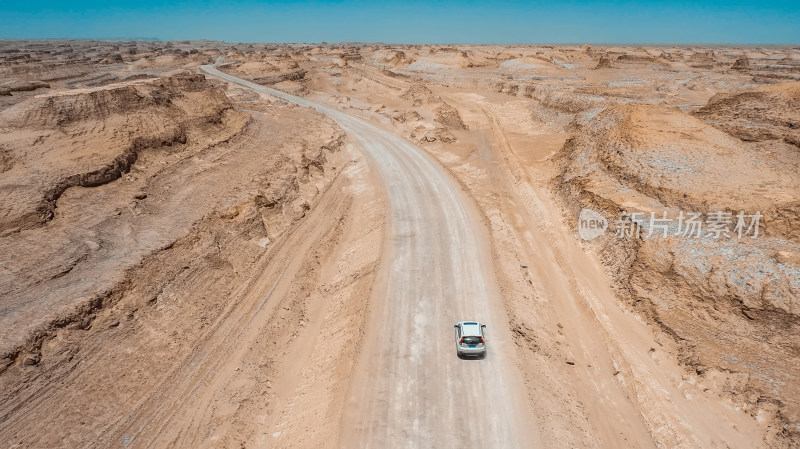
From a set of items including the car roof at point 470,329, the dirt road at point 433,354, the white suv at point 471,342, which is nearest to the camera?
the dirt road at point 433,354

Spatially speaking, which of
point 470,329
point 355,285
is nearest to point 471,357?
Result: point 470,329

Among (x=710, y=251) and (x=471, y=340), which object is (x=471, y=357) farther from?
(x=710, y=251)

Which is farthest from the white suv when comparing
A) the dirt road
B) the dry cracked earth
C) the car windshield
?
the dry cracked earth

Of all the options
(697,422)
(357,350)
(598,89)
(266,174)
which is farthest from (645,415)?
(598,89)

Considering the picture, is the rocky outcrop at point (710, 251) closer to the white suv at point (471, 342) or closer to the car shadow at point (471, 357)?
the car shadow at point (471, 357)

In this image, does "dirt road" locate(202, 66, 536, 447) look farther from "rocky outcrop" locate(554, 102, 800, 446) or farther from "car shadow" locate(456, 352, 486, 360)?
"rocky outcrop" locate(554, 102, 800, 446)

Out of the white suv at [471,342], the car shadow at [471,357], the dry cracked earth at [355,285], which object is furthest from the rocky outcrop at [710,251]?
the white suv at [471,342]
